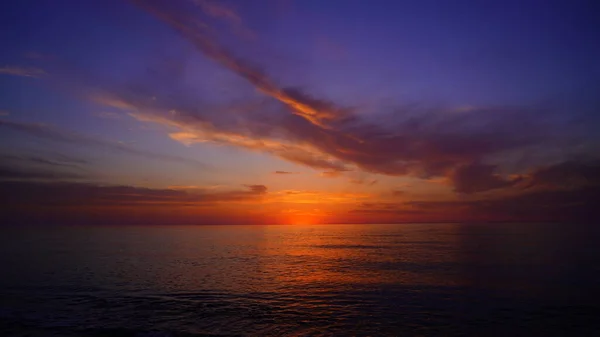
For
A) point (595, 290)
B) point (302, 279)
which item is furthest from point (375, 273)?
point (595, 290)

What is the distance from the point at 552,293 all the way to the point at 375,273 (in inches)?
854

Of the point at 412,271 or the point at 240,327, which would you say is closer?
the point at 240,327

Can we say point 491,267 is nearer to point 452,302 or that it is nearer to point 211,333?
point 452,302

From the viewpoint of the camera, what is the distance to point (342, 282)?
154 ft

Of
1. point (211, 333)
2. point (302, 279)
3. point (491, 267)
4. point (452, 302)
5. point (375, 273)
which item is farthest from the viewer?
point (491, 267)

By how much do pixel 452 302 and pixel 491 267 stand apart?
27762 mm

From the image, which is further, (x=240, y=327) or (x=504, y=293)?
(x=504, y=293)

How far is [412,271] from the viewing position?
54.6 meters

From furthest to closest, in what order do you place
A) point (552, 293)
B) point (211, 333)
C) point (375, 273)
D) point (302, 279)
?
point (375, 273) → point (302, 279) → point (552, 293) → point (211, 333)

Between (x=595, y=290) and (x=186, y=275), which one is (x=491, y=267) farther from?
(x=186, y=275)

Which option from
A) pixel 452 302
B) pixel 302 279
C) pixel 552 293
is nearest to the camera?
pixel 452 302

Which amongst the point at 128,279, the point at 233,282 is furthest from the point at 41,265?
the point at 233,282

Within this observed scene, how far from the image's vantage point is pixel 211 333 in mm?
26281

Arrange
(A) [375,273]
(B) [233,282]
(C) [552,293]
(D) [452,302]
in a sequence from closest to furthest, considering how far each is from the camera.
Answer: (D) [452,302] → (C) [552,293] → (B) [233,282] → (A) [375,273]
